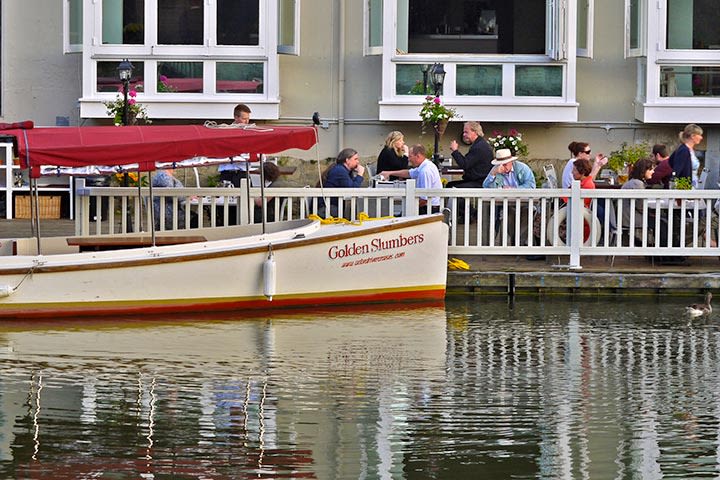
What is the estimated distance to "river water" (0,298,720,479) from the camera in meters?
10.5

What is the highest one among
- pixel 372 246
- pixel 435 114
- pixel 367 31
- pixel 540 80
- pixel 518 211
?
pixel 367 31

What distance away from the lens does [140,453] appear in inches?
417

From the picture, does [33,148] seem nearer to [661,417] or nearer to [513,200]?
[513,200]

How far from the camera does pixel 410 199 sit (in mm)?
18688

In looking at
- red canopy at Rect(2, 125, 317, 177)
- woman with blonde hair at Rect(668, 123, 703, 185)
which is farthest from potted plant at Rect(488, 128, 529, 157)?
red canopy at Rect(2, 125, 317, 177)

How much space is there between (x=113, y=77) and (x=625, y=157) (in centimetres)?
776

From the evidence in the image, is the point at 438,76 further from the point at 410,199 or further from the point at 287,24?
the point at 410,199

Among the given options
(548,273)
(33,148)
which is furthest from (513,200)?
(33,148)

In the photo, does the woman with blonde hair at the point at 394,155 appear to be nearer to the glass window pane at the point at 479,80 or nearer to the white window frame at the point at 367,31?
the glass window pane at the point at 479,80

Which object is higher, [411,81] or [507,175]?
[411,81]

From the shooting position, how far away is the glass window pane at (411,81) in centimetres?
2550

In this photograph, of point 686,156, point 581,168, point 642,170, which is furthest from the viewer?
point 686,156

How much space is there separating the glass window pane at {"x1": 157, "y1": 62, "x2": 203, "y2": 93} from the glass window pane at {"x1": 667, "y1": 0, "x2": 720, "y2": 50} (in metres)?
7.14

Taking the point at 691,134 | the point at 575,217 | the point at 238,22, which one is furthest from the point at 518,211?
the point at 238,22
